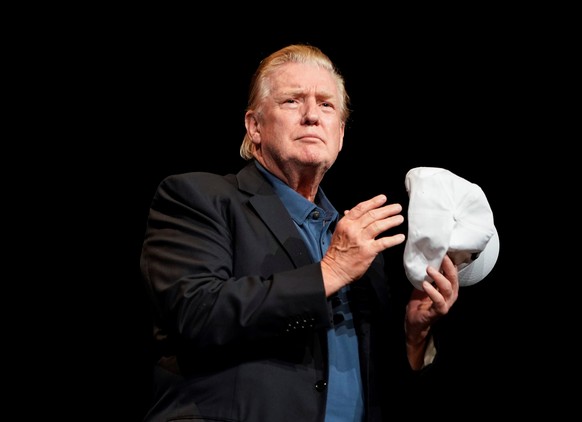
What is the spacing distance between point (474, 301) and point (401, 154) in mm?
666

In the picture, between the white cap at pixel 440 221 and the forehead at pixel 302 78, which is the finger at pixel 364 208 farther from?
the forehead at pixel 302 78

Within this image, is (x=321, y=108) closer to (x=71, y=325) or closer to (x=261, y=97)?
(x=261, y=97)

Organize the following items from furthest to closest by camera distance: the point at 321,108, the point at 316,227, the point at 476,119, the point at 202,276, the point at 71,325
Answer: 1. the point at 476,119
2. the point at 71,325
3. the point at 321,108
4. the point at 316,227
5. the point at 202,276

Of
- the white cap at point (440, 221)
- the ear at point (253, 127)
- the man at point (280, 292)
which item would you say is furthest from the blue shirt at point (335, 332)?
the white cap at point (440, 221)

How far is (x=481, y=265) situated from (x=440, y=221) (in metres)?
0.29

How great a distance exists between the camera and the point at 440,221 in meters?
1.61

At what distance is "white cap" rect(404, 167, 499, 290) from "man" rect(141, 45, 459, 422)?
6 cm

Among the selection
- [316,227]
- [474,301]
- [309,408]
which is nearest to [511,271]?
[474,301]

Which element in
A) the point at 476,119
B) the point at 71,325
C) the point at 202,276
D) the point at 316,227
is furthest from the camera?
the point at 476,119

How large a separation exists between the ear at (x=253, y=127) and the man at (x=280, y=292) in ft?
0.25

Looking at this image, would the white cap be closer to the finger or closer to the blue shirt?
the finger

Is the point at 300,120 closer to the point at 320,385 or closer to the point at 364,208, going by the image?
the point at 364,208

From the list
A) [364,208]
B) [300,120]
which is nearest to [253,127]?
[300,120]

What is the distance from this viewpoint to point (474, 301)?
2.69 m
